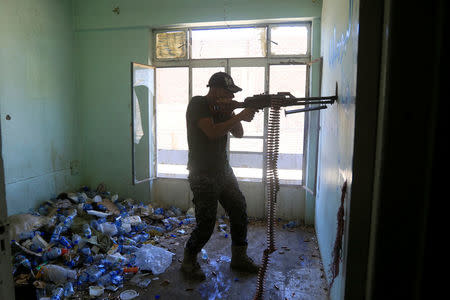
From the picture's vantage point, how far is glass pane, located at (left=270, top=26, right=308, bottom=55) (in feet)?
12.3

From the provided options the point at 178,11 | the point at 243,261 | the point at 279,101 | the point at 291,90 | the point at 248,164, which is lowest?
the point at 243,261

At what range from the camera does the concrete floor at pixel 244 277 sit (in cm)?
233

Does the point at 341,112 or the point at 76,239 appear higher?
the point at 341,112

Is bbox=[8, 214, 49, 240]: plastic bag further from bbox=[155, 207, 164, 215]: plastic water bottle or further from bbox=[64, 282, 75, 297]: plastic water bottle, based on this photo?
bbox=[155, 207, 164, 215]: plastic water bottle

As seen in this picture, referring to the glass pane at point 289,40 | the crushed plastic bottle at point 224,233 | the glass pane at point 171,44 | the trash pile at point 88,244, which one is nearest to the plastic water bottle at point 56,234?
the trash pile at point 88,244

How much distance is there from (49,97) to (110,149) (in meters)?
1.02

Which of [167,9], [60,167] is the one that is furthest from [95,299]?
[167,9]

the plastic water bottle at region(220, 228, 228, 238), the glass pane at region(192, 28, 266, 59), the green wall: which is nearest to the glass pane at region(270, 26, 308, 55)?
the glass pane at region(192, 28, 266, 59)

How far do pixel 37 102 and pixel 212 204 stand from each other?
277cm

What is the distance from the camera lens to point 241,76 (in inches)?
155

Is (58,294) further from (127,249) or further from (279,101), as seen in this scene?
(279,101)

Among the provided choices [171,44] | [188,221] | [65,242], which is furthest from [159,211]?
[171,44]

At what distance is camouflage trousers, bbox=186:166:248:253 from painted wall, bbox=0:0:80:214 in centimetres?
233

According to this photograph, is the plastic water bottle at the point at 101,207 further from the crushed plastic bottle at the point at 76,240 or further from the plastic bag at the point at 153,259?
the plastic bag at the point at 153,259
